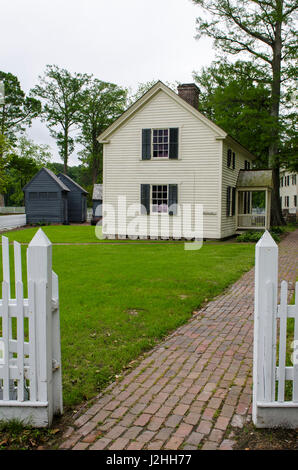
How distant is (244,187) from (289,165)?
4.30 meters

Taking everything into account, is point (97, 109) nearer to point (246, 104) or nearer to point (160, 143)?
point (246, 104)

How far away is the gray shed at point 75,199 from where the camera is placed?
4153cm

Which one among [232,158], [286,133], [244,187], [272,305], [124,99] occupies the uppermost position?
[124,99]

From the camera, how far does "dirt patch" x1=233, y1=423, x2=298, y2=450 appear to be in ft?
9.47

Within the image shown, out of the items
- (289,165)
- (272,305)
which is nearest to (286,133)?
(289,165)

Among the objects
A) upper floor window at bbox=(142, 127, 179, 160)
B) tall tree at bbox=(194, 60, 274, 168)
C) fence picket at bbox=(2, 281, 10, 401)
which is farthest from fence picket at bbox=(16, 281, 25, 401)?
tall tree at bbox=(194, 60, 274, 168)

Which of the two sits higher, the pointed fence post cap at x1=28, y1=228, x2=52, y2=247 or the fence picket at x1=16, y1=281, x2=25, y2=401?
the pointed fence post cap at x1=28, y1=228, x2=52, y2=247

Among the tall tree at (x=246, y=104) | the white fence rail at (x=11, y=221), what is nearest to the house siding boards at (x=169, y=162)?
the tall tree at (x=246, y=104)

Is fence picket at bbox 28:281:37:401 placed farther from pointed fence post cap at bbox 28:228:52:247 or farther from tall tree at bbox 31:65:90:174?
tall tree at bbox 31:65:90:174

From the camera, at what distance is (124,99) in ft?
173

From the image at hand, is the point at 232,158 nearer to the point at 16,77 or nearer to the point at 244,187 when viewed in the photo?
the point at 244,187

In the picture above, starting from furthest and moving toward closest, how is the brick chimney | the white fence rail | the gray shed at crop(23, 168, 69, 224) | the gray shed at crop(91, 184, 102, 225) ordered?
the gray shed at crop(91, 184, 102, 225), the gray shed at crop(23, 168, 69, 224), the white fence rail, the brick chimney

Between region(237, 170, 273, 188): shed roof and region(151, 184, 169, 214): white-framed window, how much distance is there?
515cm
